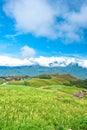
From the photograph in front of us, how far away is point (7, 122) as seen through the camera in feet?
69.1

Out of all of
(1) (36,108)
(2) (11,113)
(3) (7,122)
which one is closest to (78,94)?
(1) (36,108)

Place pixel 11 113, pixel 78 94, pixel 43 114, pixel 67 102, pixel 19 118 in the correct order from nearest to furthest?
pixel 19 118 < pixel 11 113 < pixel 43 114 < pixel 67 102 < pixel 78 94

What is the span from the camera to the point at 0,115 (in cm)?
2341

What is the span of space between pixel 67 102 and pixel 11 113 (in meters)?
18.4

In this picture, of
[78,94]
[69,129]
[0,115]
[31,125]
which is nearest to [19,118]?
[0,115]

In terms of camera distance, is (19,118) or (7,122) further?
(19,118)

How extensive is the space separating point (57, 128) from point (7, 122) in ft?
12.7

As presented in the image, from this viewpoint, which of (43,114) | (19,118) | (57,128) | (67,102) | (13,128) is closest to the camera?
(13,128)

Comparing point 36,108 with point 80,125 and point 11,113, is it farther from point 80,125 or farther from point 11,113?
point 80,125

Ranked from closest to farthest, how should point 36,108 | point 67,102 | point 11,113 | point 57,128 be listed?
point 57,128, point 11,113, point 36,108, point 67,102

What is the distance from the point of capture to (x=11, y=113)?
1000 inches

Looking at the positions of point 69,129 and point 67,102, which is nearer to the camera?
point 69,129

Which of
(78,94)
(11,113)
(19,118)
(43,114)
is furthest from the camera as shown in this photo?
(78,94)

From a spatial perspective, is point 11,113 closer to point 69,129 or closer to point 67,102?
point 69,129
